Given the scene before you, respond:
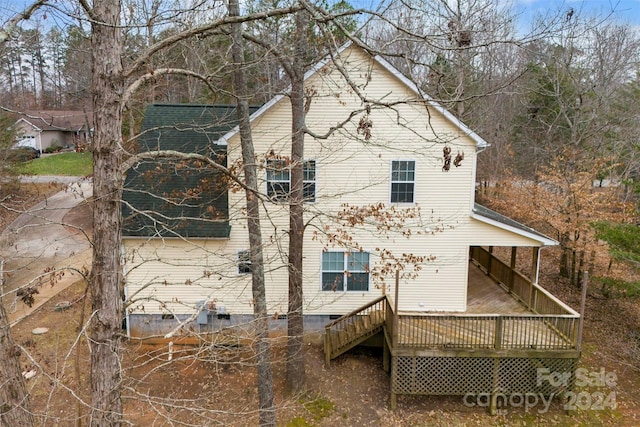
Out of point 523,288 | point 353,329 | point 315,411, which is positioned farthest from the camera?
point 523,288

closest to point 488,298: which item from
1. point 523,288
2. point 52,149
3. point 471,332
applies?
point 523,288

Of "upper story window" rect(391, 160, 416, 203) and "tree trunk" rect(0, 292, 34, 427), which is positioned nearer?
"tree trunk" rect(0, 292, 34, 427)

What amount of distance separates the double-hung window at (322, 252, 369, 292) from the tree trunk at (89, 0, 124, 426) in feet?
27.4

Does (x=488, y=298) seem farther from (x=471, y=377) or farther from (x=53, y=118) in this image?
(x=53, y=118)

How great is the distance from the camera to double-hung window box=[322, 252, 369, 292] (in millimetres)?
13148

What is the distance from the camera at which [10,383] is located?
573 centimetres

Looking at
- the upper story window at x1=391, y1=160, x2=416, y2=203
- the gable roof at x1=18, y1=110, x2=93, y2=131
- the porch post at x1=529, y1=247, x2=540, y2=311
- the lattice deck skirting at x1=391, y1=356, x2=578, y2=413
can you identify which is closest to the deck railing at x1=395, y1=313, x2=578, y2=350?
the lattice deck skirting at x1=391, y1=356, x2=578, y2=413

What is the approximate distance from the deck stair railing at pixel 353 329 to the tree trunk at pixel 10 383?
7388 mm

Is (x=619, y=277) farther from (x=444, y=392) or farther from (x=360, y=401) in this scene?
(x=360, y=401)

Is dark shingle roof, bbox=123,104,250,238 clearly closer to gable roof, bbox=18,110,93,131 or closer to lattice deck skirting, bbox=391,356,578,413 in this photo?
gable roof, bbox=18,110,93,131

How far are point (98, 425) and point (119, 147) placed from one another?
3149 millimetres

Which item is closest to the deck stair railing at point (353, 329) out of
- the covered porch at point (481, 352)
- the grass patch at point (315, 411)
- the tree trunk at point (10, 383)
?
the covered porch at point (481, 352)

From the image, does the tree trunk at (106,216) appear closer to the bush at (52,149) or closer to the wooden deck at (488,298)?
the wooden deck at (488,298)

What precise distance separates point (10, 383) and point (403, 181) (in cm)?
1001
